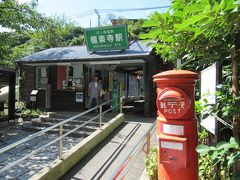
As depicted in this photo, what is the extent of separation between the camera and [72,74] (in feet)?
43.4

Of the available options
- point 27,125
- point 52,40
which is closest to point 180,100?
point 27,125

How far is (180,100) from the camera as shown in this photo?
2.58 meters

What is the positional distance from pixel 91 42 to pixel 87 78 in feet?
5.81

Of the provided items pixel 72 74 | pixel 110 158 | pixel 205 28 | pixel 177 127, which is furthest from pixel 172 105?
pixel 72 74

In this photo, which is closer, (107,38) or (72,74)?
(107,38)

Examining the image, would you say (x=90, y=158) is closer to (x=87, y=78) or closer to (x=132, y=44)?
(x=87, y=78)

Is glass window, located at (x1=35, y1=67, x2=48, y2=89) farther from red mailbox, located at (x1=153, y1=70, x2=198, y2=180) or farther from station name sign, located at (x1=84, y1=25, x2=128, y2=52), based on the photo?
red mailbox, located at (x1=153, y1=70, x2=198, y2=180)

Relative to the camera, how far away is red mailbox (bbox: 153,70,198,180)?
2.59 meters

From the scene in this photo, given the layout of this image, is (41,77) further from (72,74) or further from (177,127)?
(177,127)

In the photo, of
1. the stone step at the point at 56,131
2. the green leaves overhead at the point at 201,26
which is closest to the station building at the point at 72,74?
Result: the stone step at the point at 56,131

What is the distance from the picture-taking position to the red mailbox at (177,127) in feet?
8.50

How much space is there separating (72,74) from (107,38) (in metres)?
2.60

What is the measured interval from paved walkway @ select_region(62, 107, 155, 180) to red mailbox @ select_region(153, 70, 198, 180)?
2650 mm

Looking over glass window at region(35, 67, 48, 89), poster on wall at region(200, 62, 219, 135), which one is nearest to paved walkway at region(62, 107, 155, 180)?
poster on wall at region(200, 62, 219, 135)
